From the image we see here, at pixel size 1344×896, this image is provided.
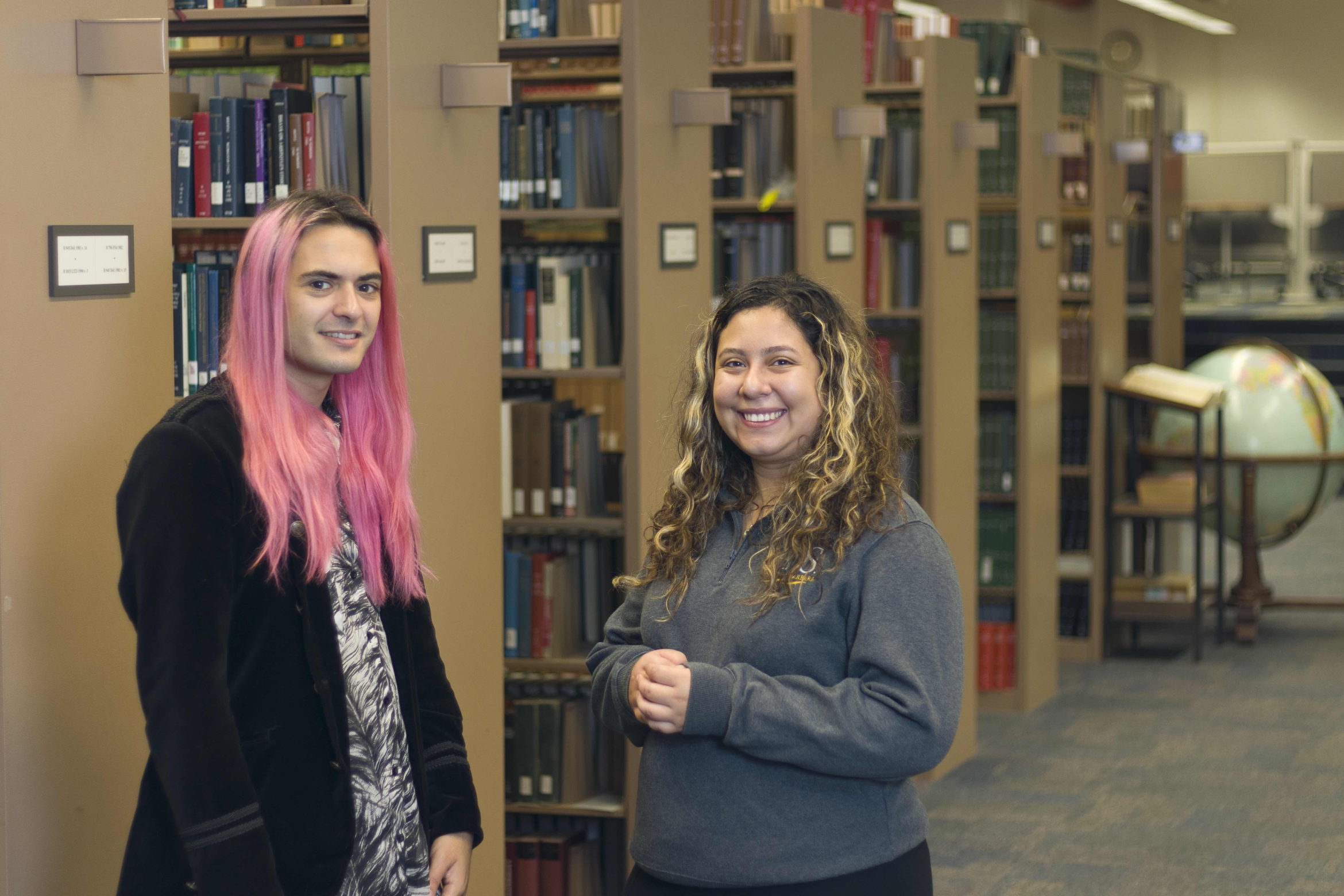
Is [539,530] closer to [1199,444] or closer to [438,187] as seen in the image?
[438,187]

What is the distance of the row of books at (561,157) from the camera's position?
406 centimetres

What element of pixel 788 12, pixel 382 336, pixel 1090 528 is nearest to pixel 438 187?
pixel 382 336

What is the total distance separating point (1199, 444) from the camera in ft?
21.3

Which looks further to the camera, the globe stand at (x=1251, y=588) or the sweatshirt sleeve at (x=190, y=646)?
→ the globe stand at (x=1251, y=588)

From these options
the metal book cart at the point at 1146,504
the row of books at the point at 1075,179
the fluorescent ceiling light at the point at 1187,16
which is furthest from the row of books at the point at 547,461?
the fluorescent ceiling light at the point at 1187,16

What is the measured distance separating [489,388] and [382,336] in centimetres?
133

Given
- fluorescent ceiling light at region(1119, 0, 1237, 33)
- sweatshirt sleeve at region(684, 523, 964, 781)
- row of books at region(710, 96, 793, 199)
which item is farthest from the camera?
fluorescent ceiling light at region(1119, 0, 1237, 33)

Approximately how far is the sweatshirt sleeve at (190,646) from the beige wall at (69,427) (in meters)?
0.56

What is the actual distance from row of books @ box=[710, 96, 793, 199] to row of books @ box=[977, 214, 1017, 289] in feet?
4.46

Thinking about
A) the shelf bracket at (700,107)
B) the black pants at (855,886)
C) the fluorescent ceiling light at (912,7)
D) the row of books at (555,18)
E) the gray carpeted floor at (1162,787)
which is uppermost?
the fluorescent ceiling light at (912,7)

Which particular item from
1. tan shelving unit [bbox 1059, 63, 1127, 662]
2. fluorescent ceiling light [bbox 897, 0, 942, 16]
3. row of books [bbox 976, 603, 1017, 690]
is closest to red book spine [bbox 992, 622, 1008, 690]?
row of books [bbox 976, 603, 1017, 690]

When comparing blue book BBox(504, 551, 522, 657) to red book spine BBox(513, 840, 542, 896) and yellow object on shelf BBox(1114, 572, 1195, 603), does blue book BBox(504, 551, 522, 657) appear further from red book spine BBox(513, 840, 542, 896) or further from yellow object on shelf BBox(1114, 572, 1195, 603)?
yellow object on shelf BBox(1114, 572, 1195, 603)

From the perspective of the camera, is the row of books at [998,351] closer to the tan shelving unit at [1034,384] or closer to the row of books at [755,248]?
the tan shelving unit at [1034,384]

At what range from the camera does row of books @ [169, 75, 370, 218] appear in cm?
322
